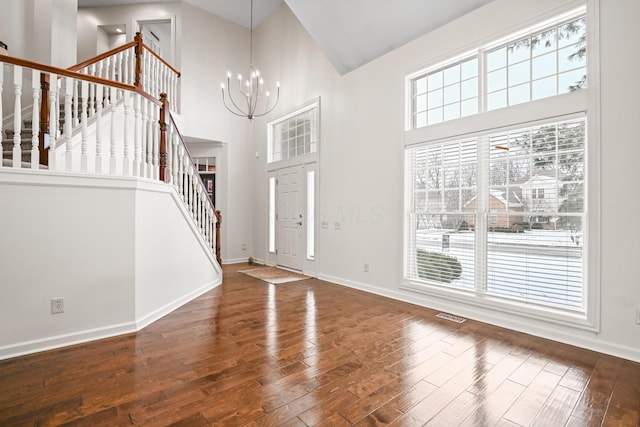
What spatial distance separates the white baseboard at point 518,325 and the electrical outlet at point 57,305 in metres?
3.49

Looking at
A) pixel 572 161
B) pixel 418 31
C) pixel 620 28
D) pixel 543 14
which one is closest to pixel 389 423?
pixel 572 161

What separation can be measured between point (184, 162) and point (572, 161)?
4421mm

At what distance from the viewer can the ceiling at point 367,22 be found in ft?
12.0

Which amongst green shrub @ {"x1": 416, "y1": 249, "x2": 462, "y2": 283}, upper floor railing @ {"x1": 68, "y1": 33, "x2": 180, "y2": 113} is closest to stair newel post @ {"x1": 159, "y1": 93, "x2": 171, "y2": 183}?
upper floor railing @ {"x1": 68, "y1": 33, "x2": 180, "y2": 113}

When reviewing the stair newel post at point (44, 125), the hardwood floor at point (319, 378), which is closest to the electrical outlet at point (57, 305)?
the hardwood floor at point (319, 378)

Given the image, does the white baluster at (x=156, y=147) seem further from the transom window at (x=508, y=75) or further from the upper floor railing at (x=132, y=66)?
the transom window at (x=508, y=75)

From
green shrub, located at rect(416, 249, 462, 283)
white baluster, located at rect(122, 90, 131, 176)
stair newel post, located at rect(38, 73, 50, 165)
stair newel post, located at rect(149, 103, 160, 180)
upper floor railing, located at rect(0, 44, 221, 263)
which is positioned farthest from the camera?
green shrub, located at rect(416, 249, 462, 283)

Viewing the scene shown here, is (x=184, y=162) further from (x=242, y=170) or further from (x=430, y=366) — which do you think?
(x=430, y=366)

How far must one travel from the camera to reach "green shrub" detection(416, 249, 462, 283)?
12.2 ft

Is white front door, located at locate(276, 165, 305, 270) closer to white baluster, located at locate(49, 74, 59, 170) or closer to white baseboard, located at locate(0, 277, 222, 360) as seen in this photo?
white baseboard, located at locate(0, 277, 222, 360)

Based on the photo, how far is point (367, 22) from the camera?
412cm

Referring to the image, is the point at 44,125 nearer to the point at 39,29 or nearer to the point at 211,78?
the point at 39,29

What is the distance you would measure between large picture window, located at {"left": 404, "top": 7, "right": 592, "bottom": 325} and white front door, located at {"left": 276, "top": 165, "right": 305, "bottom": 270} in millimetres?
2380

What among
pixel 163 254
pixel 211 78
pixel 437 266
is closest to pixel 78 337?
pixel 163 254
